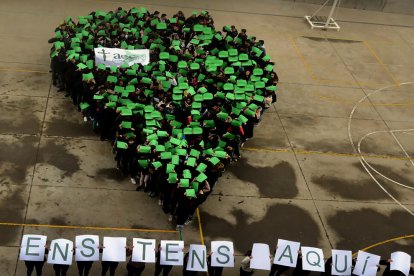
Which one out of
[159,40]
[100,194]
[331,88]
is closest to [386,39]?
[331,88]

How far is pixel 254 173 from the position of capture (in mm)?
12859

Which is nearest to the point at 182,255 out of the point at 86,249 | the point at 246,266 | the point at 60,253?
the point at 246,266

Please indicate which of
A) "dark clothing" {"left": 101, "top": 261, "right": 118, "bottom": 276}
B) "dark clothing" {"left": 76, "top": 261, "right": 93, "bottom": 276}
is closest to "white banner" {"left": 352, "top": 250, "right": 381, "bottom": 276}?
"dark clothing" {"left": 101, "top": 261, "right": 118, "bottom": 276}

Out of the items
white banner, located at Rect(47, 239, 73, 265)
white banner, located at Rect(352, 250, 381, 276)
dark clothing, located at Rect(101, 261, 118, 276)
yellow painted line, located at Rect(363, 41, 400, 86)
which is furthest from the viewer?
yellow painted line, located at Rect(363, 41, 400, 86)

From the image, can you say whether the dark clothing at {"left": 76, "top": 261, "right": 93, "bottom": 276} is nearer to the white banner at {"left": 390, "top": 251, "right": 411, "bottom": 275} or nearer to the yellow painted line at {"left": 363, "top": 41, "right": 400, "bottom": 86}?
the white banner at {"left": 390, "top": 251, "right": 411, "bottom": 275}

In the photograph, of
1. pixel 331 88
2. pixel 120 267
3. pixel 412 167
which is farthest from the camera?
pixel 331 88

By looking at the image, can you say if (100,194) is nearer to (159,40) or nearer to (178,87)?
(178,87)

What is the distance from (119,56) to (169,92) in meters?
2.40

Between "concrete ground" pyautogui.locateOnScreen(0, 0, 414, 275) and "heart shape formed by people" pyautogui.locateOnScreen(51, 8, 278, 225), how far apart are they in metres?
0.79

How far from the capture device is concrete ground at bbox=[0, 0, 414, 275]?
10859 mm

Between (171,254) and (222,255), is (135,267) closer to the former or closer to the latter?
(171,254)

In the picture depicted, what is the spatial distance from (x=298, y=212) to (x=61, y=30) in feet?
31.0

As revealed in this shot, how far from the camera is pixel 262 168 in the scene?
516 inches

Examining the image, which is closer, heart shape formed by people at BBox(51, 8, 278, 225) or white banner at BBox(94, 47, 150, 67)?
heart shape formed by people at BBox(51, 8, 278, 225)
